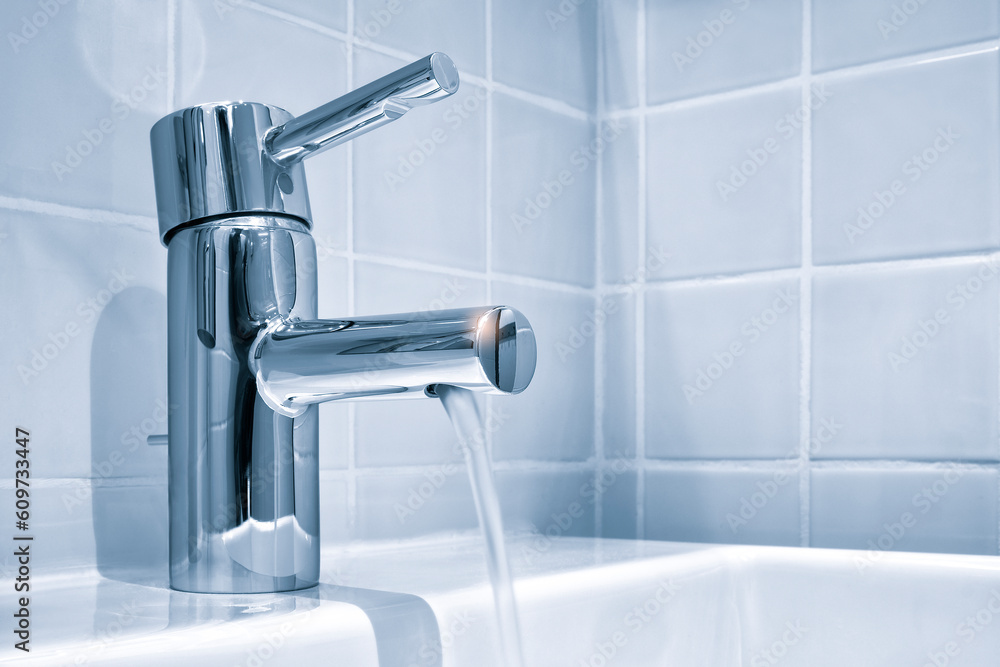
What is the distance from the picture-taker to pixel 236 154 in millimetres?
436

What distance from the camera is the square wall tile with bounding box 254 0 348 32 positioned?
0.62 m

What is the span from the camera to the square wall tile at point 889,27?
709 mm

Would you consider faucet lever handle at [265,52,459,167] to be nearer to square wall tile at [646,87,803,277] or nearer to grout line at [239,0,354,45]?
grout line at [239,0,354,45]

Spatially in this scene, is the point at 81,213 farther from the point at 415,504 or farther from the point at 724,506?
the point at 724,506

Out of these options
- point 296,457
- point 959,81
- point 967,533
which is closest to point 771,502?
point 967,533

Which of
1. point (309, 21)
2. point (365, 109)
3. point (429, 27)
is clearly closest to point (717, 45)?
point (429, 27)

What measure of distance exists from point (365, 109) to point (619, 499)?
511 millimetres

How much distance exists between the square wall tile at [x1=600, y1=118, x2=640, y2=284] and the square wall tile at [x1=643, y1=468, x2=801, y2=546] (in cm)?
18

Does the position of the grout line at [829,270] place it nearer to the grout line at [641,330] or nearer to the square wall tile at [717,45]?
the grout line at [641,330]

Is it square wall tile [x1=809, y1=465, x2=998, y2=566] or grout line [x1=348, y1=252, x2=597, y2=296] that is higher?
grout line [x1=348, y1=252, x2=597, y2=296]

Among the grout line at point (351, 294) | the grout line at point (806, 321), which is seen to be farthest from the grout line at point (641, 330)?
the grout line at point (351, 294)

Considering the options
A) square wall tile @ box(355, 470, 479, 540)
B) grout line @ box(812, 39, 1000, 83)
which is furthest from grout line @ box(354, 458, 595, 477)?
grout line @ box(812, 39, 1000, 83)

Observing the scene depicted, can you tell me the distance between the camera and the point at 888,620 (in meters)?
0.57

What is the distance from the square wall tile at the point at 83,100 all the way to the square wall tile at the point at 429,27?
0.54 feet
